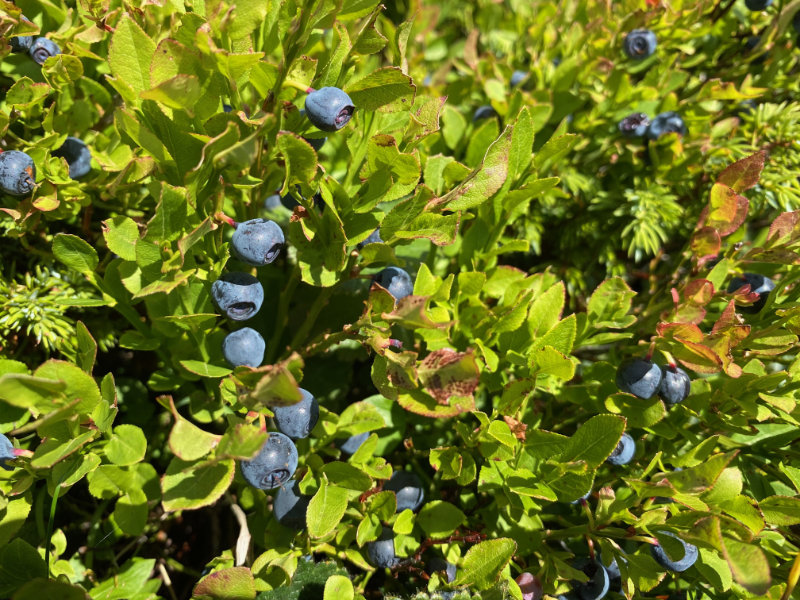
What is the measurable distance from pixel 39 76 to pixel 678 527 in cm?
147

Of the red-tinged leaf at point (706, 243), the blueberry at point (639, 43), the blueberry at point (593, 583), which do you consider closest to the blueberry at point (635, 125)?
the blueberry at point (639, 43)

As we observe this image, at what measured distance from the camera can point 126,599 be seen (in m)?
1.17

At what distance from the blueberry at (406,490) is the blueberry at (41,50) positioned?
3.52 feet

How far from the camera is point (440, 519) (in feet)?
3.92

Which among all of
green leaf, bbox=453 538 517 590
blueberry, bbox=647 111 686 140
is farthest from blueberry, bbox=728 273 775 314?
green leaf, bbox=453 538 517 590

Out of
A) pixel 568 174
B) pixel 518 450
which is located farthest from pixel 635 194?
pixel 518 450

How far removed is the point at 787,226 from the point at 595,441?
59 centimetres

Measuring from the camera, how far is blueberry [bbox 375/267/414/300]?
1152 mm

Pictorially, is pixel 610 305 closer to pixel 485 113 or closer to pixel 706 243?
pixel 706 243

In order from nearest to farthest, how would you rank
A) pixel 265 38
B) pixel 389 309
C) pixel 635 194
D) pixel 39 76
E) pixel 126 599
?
pixel 389 309, pixel 265 38, pixel 126 599, pixel 39 76, pixel 635 194

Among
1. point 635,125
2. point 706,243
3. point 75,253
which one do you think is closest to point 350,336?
point 75,253

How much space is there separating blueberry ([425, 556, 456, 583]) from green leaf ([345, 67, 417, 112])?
85 centimetres

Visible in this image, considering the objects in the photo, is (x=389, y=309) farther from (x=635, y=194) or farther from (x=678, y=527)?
(x=635, y=194)

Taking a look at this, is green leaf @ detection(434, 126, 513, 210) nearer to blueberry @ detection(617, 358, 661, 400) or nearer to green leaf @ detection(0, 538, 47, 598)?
blueberry @ detection(617, 358, 661, 400)
